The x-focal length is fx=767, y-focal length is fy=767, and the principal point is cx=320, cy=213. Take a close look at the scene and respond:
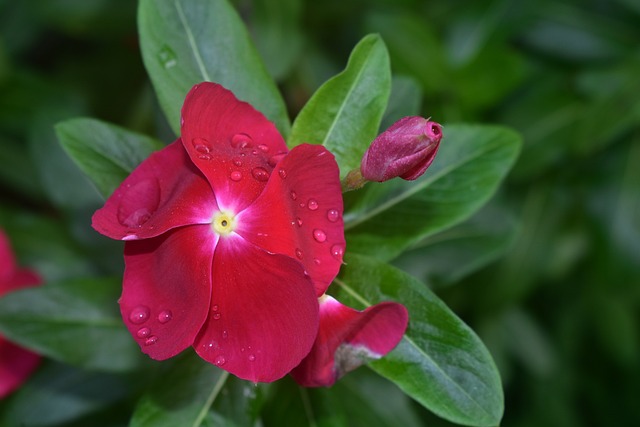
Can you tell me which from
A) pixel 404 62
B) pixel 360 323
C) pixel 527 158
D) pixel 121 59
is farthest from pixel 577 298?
pixel 360 323

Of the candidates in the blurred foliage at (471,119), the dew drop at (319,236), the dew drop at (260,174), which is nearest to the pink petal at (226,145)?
the dew drop at (260,174)

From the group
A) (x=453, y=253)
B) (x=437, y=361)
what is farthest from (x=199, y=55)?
(x=453, y=253)

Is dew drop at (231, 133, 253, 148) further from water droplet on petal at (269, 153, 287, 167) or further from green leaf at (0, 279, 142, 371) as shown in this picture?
green leaf at (0, 279, 142, 371)

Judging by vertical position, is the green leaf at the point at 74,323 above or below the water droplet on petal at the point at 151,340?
below

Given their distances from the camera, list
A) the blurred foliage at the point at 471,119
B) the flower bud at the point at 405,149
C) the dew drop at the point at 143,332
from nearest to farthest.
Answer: the flower bud at the point at 405,149 < the dew drop at the point at 143,332 < the blurred foliage at the point at 471,119

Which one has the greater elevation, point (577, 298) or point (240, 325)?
point (240, 325)

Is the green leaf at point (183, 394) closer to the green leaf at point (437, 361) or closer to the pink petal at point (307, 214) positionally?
the green leaf at point (437, 361)

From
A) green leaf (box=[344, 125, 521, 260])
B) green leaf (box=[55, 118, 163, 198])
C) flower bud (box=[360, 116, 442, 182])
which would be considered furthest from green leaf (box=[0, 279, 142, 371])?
flower bud (box=[360, 116, 442, 182])

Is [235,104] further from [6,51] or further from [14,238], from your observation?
[6,51]
